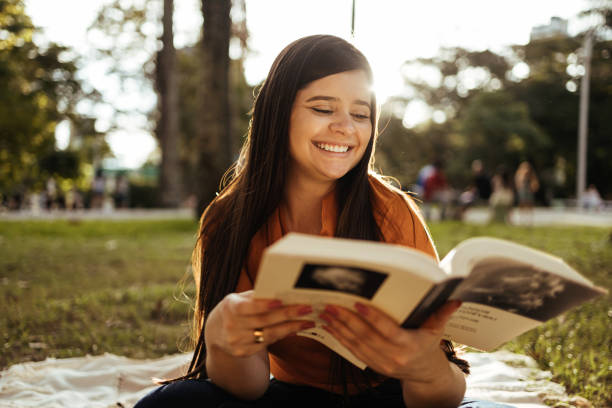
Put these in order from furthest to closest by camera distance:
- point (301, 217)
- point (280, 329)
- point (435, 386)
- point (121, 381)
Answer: point (121, 381) < point (301, 217) < point (435, 386) < point (280, 329)

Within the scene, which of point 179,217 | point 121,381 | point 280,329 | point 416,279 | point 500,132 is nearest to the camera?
point 416,279

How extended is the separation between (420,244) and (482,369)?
146 cm

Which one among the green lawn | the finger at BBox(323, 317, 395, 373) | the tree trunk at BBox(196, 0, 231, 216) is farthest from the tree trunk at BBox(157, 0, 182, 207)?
the finger at BBox(323, 317, 395, 373)

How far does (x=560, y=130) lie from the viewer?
3086 cm

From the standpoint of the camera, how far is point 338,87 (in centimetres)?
156

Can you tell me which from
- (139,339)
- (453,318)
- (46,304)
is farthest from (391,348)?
(46,304)

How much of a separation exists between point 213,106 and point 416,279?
9.80m

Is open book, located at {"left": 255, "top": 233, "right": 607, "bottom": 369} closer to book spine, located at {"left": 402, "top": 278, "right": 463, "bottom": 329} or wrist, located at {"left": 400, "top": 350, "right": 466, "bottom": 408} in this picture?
book spine, located at {"left": 402, "top": 278, "right": 463, "bottom": 329}

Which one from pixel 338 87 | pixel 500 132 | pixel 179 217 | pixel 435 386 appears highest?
pixel 500 132

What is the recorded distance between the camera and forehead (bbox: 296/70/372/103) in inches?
61.3

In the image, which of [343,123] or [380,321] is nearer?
[380,321]

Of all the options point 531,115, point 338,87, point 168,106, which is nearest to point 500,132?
point 531,115

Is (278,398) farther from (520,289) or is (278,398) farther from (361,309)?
(520,289)

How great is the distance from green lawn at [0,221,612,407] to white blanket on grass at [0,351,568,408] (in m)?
0.13
